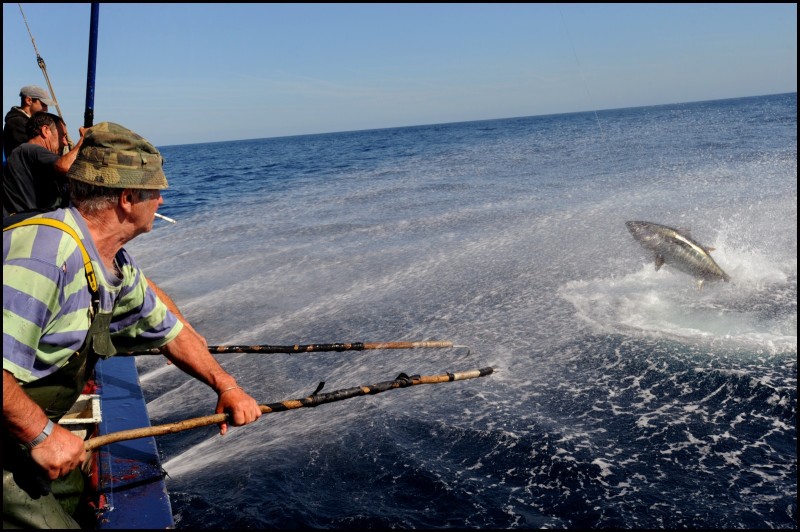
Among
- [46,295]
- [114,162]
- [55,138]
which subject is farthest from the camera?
[55,138]

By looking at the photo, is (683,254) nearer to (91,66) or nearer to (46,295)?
(91,66)

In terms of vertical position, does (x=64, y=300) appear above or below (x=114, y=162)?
below

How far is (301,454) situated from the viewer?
17.4 feet

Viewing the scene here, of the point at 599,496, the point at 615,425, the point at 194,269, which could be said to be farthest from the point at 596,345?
the point at 194,269

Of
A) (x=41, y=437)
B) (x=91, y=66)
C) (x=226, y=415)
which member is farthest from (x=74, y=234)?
(x=91, y=66)

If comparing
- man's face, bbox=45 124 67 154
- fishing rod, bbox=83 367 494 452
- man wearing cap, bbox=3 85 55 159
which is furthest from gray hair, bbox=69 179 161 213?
man wearing cap, bbox=3 85 55 159

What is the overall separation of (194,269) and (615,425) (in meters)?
10.8

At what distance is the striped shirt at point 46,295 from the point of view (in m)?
2.12

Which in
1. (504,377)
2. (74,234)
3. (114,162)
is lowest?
(504,377)

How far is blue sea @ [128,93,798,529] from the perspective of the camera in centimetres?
449

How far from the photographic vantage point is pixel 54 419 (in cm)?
270

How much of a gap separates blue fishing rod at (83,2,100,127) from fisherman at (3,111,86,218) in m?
0.85

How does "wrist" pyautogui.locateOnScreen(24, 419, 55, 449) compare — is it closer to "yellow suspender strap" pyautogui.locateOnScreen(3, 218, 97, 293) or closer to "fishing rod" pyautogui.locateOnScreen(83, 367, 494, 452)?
"fishing rod" pyautogui.locateOnScreen(83, 367, 494, 452)

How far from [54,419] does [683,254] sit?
28.8 ft
